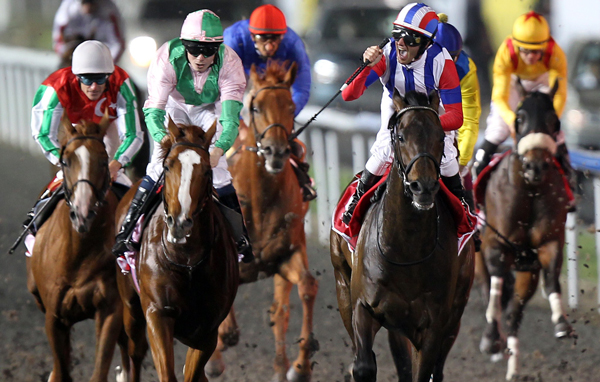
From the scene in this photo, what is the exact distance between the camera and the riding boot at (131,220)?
5.22m

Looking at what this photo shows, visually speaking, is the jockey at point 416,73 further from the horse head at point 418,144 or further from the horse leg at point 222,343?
the horse leg at point 222,343

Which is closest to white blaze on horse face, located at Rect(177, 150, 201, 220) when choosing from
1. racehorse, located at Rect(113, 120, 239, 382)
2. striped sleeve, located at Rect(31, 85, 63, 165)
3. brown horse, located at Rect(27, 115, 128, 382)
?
racehorse, located at Rect(113, 120, 239, 382)

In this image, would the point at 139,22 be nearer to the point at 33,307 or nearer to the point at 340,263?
the point at 33,307

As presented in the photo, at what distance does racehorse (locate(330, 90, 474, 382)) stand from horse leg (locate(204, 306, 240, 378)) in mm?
1546

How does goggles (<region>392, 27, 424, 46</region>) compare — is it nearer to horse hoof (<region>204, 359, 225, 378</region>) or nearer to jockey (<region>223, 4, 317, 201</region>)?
jockey (<region>223, 4, 317, 201</region>)

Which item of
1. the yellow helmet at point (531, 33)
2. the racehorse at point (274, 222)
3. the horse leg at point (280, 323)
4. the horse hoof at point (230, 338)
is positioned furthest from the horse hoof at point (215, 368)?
the yellow helmet at point (531, 33)

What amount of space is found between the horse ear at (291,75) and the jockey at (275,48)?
223 millimetres

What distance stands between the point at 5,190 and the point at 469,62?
6.64 metres

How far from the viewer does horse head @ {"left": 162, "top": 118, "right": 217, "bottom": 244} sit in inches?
180

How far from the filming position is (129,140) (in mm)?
5754

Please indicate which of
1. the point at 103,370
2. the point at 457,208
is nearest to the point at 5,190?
the point at 103,370

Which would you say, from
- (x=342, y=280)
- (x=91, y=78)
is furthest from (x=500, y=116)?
(x=91, y=78)

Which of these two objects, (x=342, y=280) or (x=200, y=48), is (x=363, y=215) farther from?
(x=200, y=48)

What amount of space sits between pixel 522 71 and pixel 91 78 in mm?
3231
